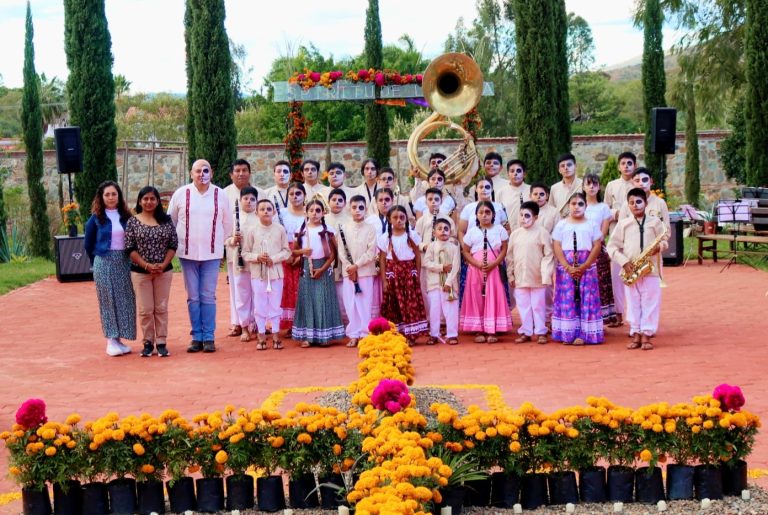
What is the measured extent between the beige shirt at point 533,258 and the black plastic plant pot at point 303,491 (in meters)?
5.23

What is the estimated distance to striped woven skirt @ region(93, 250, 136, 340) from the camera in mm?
9781

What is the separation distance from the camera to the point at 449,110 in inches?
515

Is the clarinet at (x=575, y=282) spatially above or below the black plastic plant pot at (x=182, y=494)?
above

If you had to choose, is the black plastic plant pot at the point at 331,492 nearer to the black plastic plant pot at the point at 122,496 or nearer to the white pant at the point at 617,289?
the black plastic plant pot at the point at 122,496

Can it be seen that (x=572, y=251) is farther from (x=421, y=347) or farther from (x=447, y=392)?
(x=447, y=392)

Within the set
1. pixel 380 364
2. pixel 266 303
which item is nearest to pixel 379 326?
pixel 380 364

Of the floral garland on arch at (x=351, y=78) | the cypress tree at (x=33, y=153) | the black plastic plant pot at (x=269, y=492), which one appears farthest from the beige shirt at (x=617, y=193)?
the cypress tree at (x=33, y=153)

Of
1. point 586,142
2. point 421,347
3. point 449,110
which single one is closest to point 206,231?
point 421,347

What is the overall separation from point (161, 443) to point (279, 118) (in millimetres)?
33163

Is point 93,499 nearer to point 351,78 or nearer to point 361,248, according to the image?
point 361,248

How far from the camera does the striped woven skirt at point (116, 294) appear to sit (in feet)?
32.1

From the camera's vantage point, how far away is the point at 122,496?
5211mm

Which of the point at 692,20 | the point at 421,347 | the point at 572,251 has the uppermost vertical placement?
the point at 692,20

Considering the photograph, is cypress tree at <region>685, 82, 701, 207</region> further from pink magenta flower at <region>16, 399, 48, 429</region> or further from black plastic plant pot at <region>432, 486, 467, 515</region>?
pink magenta flower at <region>16, 399, 48, 429</region>
